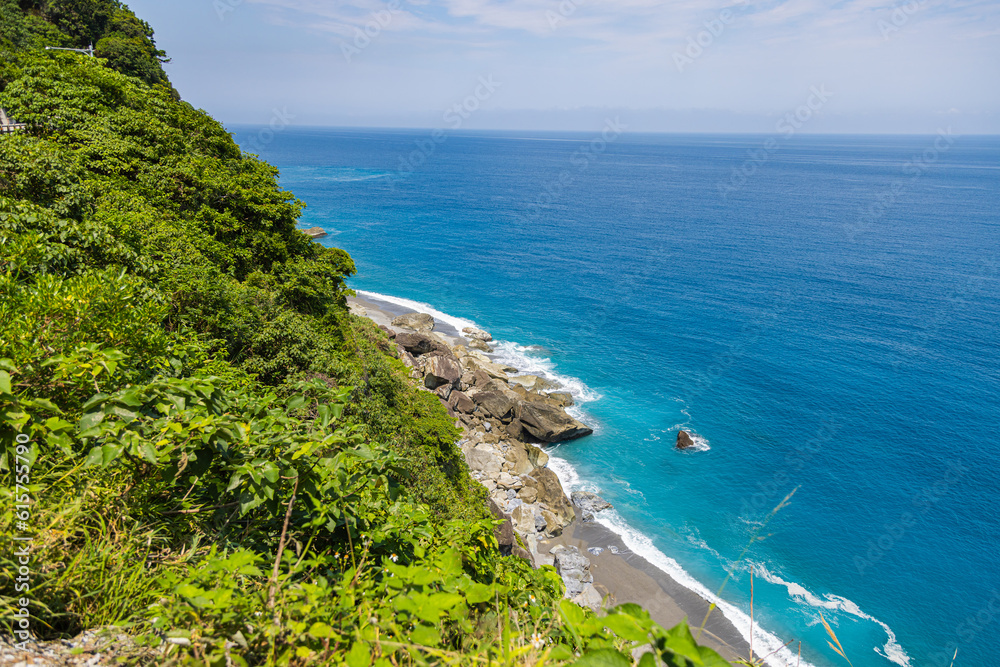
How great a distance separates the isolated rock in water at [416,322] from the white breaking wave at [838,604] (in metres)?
36.0

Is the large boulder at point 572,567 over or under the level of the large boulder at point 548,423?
under

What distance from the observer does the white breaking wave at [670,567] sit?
A: 23516 millimetres

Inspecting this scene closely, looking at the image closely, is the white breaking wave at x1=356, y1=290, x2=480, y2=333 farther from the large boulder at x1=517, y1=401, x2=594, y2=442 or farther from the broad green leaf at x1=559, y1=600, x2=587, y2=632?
the broad green leaf at x1=559, y1=600, x2=587, y2=632

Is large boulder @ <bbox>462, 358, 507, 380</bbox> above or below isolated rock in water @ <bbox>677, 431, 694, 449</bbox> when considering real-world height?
below

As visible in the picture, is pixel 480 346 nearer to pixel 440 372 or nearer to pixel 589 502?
pixel 440 372

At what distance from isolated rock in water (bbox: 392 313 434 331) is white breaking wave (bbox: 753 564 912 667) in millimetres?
35986

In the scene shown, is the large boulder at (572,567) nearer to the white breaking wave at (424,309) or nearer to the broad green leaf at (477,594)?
the broad green leaf at (477,594)

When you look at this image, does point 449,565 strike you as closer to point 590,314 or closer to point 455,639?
point 455,639

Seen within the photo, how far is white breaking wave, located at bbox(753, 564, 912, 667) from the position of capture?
928 inches

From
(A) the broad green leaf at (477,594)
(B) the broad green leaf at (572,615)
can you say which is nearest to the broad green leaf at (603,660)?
(B) the broad green leaf at (572,615)

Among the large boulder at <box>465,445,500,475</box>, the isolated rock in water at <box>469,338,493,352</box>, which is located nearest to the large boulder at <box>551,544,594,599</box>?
the large boulder at <box>465,445,500,475</box>

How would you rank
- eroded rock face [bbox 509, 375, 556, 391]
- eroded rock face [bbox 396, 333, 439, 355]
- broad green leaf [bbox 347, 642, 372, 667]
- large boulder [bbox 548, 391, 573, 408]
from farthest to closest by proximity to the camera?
1. eroded rock face [bbox 509, 375, 556, 391]
2. eroded rock face [bbox 396, 333, 439, 355]
3. large boulder [bbox 548, 391, 573, 408]
4. broad green leaf [bbox 347, 642, 372, 667]

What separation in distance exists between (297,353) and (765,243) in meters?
85.5

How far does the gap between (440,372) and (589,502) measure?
14.8 m
